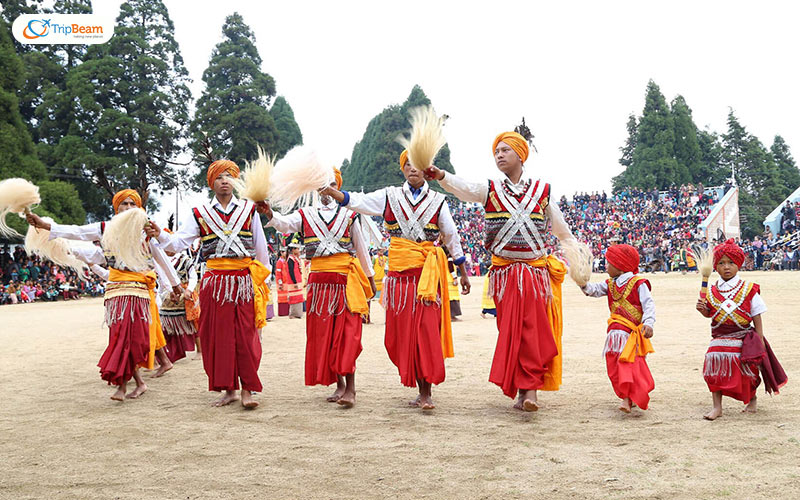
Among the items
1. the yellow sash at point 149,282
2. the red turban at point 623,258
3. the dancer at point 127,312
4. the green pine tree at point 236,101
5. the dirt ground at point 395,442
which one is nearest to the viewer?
the dirt ground at point 395,442

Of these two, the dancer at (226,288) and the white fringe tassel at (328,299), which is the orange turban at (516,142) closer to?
the white fringe tassel at (328,299)

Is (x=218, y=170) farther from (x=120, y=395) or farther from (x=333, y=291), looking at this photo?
(x=120, y=395)

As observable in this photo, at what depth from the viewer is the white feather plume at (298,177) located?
545 centimetres

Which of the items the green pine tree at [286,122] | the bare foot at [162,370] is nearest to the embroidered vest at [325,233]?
the bare foot at [162,370]

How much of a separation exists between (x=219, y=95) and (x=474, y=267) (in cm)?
1805

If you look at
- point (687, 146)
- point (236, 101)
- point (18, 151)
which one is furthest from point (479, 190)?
point (687, 146)

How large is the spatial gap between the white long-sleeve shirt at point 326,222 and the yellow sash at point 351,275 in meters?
0.12

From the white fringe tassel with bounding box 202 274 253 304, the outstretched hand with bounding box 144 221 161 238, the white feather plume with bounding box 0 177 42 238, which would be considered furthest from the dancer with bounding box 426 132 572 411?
the white feather plume with bounding box 0 177 42 238

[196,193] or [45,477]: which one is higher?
[196,193]

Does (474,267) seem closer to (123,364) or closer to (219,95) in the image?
(219,95)

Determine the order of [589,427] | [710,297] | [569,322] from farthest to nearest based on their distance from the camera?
[569,322]
[710,297]
[589,427]

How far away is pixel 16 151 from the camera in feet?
84.7

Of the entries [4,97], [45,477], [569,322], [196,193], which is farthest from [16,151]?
[45,477]

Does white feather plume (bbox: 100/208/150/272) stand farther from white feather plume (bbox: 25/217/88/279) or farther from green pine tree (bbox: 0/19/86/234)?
green pine tree (bbox: 0/19/86/234)
